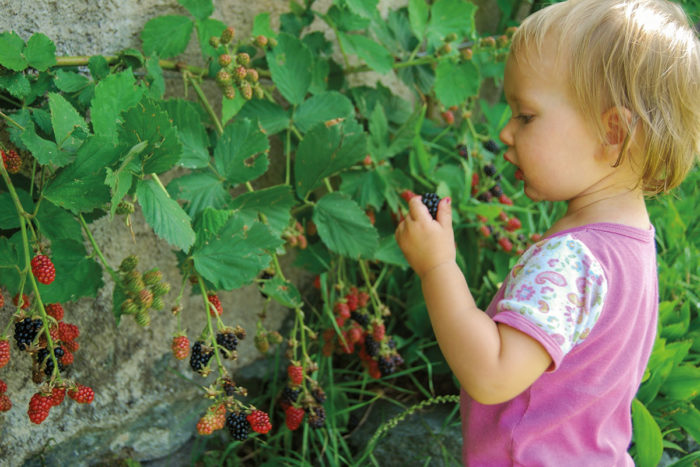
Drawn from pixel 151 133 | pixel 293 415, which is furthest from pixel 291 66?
pixel 293 415

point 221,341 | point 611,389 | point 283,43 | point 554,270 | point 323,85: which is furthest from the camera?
point 323,85

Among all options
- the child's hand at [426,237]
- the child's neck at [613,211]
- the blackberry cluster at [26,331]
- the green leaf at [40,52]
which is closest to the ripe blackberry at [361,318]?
the child's hand at [426,237]

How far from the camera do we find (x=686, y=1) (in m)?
2.12

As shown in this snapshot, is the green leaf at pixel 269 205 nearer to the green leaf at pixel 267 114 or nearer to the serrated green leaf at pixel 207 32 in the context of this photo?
the green leaf at pixel 267 114

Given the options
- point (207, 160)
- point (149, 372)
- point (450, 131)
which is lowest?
point (149, 372)

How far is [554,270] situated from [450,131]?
1.28 m

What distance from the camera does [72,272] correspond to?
1097 millimetres

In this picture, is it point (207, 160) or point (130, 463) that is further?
point (130, 463)

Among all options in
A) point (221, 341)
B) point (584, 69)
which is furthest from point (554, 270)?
point (221, 341)

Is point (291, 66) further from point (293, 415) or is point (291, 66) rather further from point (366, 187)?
point (293, 415)

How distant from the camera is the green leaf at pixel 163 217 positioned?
3.30 ft

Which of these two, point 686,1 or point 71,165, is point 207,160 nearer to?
point 71,165

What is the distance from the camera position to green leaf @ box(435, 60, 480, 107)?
165cm

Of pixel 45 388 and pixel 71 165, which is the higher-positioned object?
pixel 71 165
